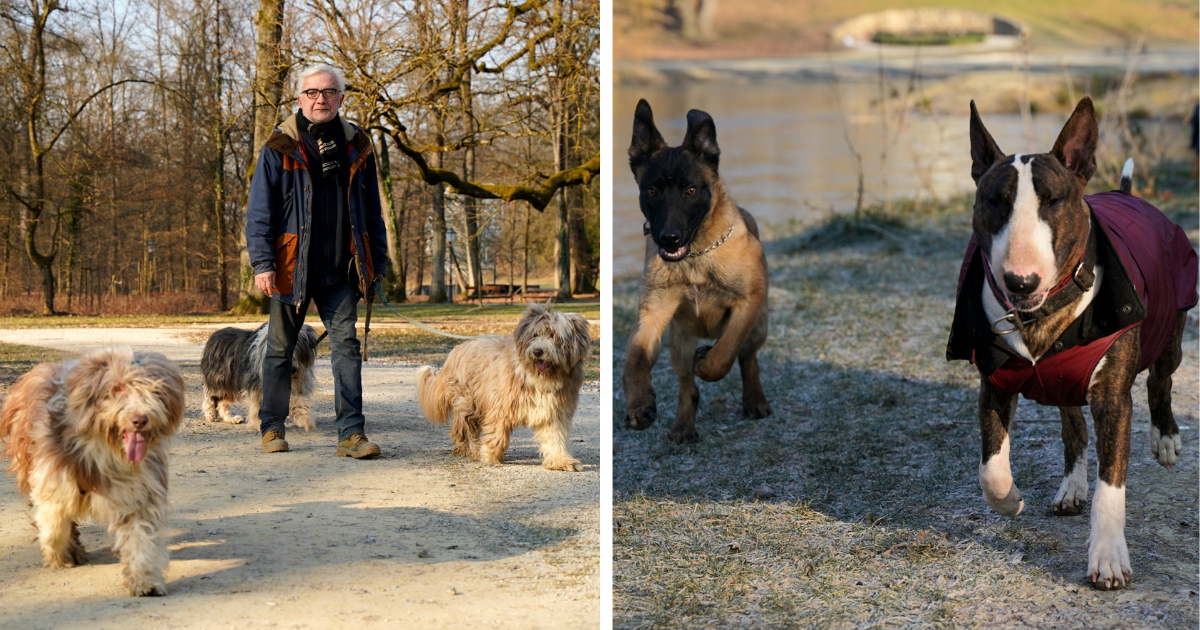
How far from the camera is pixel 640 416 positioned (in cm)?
457

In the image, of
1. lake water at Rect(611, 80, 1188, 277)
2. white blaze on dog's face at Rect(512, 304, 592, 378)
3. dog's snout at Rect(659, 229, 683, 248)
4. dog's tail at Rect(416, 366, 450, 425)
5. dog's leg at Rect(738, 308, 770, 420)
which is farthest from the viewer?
lake water at Rect(611, 80, 1188, 277)

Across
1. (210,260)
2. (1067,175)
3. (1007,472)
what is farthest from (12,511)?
(1067,175)

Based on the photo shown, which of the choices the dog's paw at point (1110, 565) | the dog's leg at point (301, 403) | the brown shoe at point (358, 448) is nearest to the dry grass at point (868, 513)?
the dog's paw at point (1110, 565)

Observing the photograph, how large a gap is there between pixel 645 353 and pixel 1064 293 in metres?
1.75

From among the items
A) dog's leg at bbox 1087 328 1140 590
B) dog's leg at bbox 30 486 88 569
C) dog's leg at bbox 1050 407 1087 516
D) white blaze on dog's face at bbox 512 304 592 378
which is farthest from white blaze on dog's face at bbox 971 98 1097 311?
dog's leg at bbox 30 486 88 569

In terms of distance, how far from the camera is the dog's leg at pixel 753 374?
6043 millimetres

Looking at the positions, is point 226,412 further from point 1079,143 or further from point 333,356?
point 1079,143

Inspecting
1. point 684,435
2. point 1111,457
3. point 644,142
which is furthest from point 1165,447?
point 644,142

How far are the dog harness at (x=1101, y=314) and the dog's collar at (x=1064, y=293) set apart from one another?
0.05 metres

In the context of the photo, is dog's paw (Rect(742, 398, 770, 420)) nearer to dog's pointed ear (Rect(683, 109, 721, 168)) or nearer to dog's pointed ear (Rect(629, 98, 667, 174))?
dog's pointed ear (Rect(683, 109, 721, 168))

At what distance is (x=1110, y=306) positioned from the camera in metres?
3.77

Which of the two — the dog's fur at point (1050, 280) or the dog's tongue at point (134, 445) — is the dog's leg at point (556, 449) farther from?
the dog's tongue at point (134, 445)

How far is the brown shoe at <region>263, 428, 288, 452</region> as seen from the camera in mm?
4891

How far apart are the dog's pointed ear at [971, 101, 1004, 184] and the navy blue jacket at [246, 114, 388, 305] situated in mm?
2503
